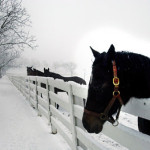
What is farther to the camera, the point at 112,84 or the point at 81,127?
the point at 81,127

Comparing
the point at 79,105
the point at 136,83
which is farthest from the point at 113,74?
the point at 79,105

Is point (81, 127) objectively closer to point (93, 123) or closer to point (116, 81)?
point (93, 123)

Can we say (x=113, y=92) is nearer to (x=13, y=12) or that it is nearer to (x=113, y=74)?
(x=113, y=74)

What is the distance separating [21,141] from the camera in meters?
4.24

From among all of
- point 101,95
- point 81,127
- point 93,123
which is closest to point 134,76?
point 101,95

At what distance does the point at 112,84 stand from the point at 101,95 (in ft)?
0.52

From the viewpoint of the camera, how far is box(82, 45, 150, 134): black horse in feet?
6.05

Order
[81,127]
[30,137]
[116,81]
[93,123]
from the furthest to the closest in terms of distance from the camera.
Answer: [30,137] → [81,127] → [93,123] → [116,81]

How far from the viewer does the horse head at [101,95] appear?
1846mm

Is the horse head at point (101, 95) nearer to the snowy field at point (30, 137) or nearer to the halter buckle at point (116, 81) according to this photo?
the halter buckle at point (116, 81)

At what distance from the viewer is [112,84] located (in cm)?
184

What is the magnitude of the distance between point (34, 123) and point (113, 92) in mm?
4559

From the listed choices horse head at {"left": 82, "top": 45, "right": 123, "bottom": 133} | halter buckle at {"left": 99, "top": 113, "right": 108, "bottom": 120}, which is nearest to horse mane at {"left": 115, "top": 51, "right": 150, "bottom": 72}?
horse head at {"left": 82, "top": 45, "right": 123, "bottom": 133}

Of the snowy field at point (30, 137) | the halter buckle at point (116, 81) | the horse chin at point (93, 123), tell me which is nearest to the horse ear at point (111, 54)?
the halter buckle at point (116, 81)
